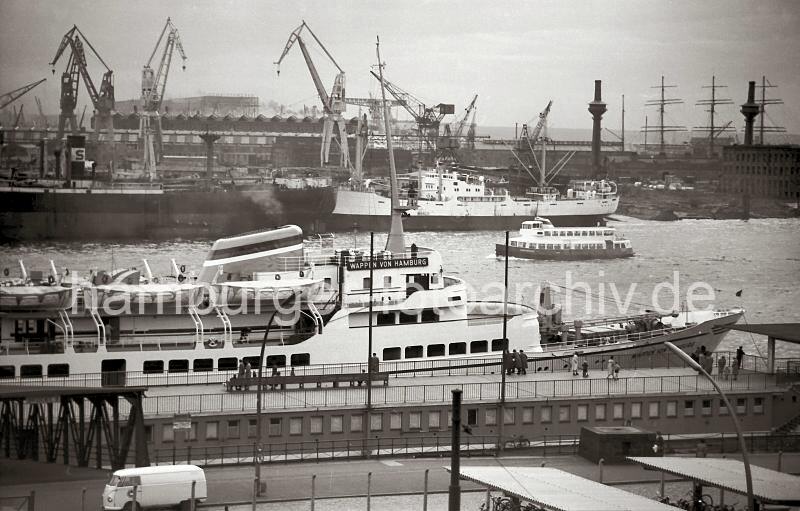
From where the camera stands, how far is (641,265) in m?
32.6

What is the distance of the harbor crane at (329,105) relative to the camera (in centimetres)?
2928

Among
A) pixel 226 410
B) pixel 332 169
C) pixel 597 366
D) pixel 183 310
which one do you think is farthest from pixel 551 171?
pixel 226 410

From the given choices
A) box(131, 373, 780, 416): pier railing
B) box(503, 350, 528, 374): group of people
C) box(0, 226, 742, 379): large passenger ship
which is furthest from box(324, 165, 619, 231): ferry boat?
box(131, 373, 780, 416): pier railing

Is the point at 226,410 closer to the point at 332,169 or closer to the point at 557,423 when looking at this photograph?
the point at 557,423

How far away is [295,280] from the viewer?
54.9 feet

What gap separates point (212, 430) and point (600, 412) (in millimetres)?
4617

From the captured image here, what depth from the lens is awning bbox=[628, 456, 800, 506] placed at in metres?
10.3

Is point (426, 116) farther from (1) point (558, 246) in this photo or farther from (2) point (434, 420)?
(2) point (434, 420)

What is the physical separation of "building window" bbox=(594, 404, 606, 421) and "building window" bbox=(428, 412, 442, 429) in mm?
1964

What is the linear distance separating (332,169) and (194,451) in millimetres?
21810

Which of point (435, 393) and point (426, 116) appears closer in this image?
point (435, 393)

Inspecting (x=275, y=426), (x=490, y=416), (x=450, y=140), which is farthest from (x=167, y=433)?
(x=450, y=140)

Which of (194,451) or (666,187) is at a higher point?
(666,187)

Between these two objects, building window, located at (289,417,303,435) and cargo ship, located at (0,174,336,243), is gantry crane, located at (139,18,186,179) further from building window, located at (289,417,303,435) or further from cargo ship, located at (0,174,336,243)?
building window, located at (289,417,303,435)
